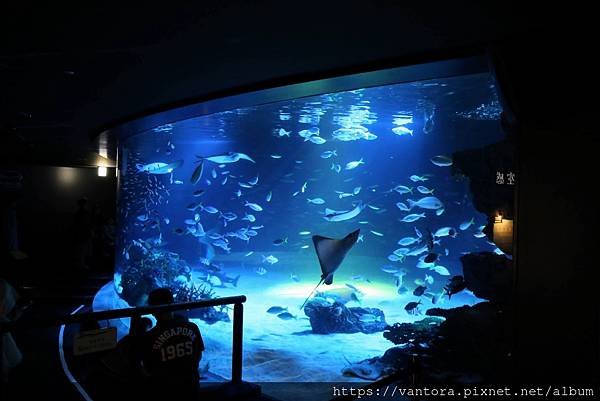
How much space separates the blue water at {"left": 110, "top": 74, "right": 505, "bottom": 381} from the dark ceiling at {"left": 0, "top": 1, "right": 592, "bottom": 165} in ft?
11.8

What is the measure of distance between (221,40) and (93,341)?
282 centimetres

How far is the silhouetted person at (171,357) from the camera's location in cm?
344

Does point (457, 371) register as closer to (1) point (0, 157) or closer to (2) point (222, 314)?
(2) point (222, 314)

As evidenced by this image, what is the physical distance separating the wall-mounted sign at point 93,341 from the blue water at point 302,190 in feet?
14.2

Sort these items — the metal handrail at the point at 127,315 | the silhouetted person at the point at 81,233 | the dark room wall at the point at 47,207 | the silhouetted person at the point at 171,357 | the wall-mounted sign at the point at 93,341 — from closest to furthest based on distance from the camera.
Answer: the metal handrail at the point at 127,315 < the wall-mounted sign at the point at 93,341 < the silhouetted person at the point at 171,357 < the silhouetted person at the point at 81,233 < the dark room wall at the point at 47,207

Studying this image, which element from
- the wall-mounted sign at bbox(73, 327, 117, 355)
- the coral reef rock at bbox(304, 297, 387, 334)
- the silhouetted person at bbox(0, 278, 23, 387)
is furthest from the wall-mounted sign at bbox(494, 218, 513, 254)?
the silhouetted person at bbox(0, 278, 23, 387)

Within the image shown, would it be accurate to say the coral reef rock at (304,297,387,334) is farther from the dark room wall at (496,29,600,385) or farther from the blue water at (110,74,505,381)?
the dark room wall at (496,29,600,385)

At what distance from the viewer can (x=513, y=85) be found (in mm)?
3047

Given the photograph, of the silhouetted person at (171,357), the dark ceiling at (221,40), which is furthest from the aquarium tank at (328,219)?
the silhouetted person at (171,357)

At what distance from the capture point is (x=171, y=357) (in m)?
3.48

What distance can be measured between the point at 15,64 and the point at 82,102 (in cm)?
228

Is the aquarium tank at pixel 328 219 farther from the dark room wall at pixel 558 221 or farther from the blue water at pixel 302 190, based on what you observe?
the dark room wall at pixel 558 221

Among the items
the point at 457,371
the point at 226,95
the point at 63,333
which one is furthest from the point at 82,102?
the point at 457,371

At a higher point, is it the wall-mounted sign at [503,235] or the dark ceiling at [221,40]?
the dark ceiling at [221,40]
